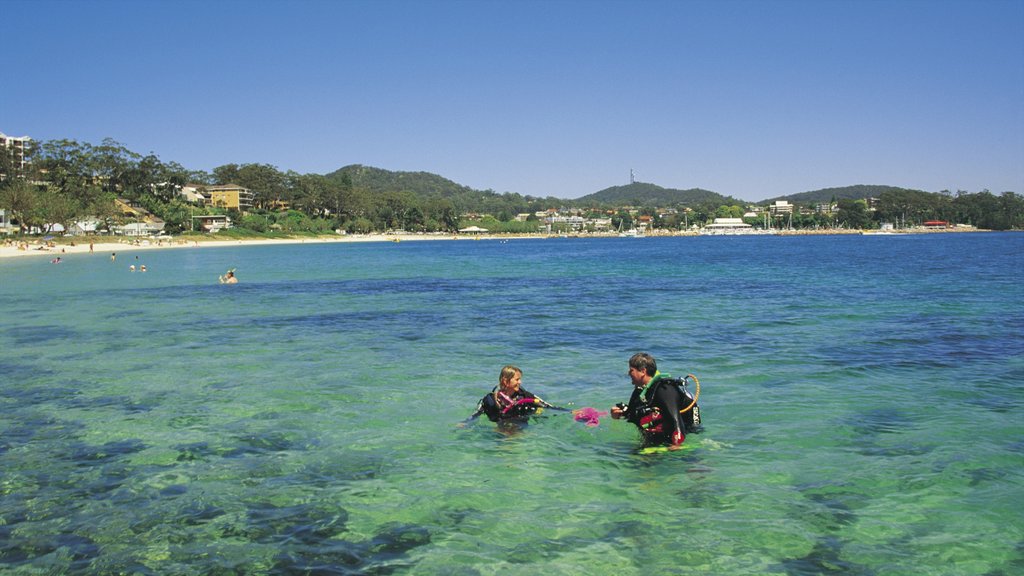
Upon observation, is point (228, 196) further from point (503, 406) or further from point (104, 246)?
point (503, 406)

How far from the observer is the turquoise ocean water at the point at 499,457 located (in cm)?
614

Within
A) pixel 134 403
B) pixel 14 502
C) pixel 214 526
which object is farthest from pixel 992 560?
pixel 134 403

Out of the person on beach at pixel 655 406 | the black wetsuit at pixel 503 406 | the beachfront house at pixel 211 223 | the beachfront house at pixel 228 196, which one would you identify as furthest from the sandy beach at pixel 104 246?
the person on beach at pixel 655 406

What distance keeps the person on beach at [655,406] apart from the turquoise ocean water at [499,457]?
303mm

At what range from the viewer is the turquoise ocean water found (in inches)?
242

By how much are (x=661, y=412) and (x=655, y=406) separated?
10 cm

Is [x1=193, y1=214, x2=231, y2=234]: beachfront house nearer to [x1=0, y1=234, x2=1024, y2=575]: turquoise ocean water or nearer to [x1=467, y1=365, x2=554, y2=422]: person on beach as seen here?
[x1=0, y1=234, x2=1024, y2=575]: turquoise ocean water

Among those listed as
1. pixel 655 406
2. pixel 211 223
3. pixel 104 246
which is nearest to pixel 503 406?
pixel 655 406

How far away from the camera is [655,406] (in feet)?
28.0

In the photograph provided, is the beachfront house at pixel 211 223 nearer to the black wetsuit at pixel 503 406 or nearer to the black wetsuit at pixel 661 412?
the black wetsuit at pixel 503 406

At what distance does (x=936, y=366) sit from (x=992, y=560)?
9666 mm

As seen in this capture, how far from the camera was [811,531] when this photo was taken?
21.3 ft

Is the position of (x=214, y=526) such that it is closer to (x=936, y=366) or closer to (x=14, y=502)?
(x=14, y=502)

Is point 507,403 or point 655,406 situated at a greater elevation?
point 655,406
